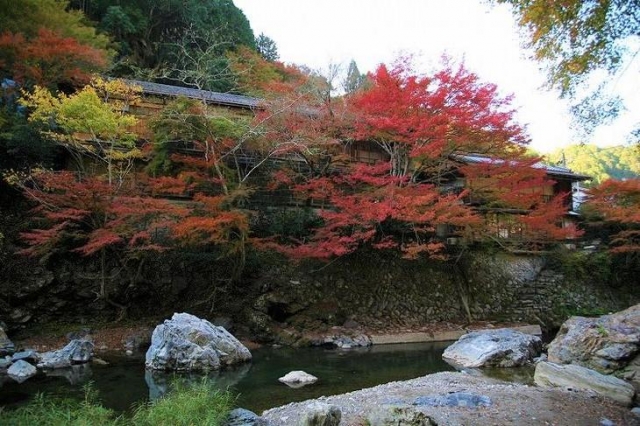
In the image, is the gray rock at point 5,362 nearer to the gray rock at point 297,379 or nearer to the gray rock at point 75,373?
the gray rock at point 75,373

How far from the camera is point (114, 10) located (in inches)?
925

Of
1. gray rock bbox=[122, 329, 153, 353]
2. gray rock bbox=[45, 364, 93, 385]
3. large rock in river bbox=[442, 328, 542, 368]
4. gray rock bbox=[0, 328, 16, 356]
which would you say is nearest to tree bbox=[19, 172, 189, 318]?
gray rock bbox=[122, 329, 153, 353]

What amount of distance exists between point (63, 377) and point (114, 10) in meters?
20.8

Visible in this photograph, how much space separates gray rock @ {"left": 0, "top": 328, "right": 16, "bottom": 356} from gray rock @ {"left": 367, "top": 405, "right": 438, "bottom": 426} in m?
10.3

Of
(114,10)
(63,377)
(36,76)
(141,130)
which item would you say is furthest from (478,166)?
(114,10)

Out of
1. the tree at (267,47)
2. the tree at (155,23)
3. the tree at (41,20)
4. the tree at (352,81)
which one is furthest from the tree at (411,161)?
the tree at (267,47)

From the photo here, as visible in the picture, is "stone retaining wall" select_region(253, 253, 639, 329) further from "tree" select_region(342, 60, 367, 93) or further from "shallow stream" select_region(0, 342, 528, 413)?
"tree" select_region(342, 60, 367, 93)

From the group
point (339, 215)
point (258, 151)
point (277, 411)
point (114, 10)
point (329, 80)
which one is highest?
point (114, 10)

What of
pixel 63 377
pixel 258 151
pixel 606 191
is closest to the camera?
pixel 63 377

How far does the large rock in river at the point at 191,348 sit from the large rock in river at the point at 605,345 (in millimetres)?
7804

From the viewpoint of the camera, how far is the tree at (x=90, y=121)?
12.9 m

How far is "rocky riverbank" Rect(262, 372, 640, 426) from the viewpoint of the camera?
5.66 m

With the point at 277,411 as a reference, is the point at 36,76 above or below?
above

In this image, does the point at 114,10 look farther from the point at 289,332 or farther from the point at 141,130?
the point at 289,332
